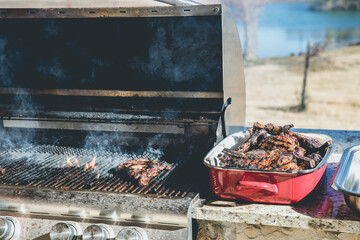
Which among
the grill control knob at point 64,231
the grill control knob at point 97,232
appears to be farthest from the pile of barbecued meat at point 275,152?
the grill control knob at point 64,231

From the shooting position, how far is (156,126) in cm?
274

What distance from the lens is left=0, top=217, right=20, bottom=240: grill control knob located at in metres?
2.07

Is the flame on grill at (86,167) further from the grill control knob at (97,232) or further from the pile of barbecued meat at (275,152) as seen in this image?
the pile of barbecued meat at (275,152)

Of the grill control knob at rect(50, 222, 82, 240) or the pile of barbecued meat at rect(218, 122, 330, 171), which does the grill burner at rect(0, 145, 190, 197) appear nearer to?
the grill control knob at rect(50, 222, 82, 240)

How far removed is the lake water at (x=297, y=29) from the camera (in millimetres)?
16438

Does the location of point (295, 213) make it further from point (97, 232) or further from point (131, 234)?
point (97, 232)

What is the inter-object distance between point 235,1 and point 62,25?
1350 cm

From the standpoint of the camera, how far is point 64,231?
1.99 meters

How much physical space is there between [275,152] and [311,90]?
42.8 ft

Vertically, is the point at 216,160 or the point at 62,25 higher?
the point at 62,25

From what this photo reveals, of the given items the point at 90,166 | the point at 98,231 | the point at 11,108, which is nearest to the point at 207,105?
the point at 90,166

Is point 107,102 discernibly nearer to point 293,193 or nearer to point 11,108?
point 11,108

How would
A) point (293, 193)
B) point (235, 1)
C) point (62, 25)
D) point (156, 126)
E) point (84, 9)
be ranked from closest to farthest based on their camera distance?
point (293, 193) < point (84, 9) < point (156, 126) < point (62, 25) < point (235, 1)

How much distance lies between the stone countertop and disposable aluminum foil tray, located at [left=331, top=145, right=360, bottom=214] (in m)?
0.09
